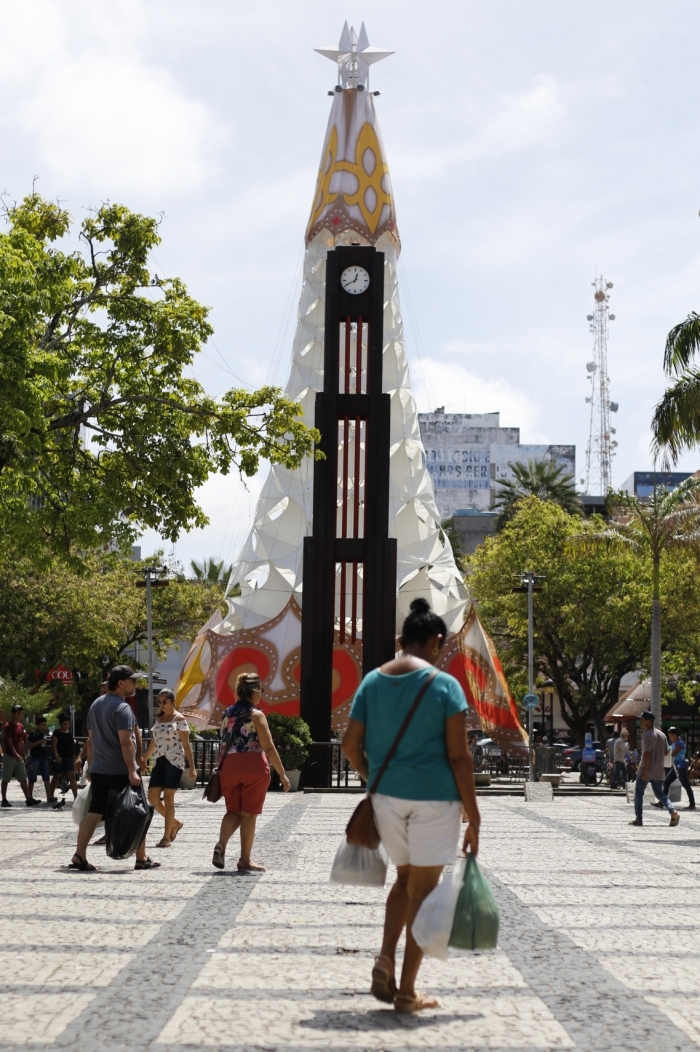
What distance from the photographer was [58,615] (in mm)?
45094

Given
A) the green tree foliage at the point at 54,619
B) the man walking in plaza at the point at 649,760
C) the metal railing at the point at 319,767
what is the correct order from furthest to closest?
1. the green tree foliage at the point at 54,619
2. the metal railing at the point at 319,767
3. the man walking in plaza at the point at 649,760

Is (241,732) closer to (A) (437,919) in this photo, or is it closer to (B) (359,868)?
(B) (359,868)

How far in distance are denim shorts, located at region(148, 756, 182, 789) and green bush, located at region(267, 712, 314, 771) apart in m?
16.3

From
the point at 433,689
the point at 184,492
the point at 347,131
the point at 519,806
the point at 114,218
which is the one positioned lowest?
the point at 519,806

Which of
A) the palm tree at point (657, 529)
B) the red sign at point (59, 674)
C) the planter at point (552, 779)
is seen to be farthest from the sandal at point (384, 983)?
the red sign at point (59, 674)

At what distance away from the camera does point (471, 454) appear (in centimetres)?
10819

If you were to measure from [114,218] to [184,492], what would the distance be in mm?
4321

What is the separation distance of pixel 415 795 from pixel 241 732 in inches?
229

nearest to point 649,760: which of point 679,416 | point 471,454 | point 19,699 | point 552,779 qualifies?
point 679,416

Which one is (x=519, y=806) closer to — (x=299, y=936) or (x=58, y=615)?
(x=299, y=936)

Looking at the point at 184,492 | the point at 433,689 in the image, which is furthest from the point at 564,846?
the point at 433,689

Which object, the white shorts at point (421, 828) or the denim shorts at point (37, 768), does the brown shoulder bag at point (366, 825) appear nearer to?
the white shorts at point (421, 828)

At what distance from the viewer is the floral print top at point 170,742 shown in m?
13.2

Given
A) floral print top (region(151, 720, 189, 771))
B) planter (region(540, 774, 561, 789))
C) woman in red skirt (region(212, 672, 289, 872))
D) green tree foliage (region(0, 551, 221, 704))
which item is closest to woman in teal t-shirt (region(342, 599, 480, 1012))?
woman in red skirt (region(212, 672, 289, 872))
